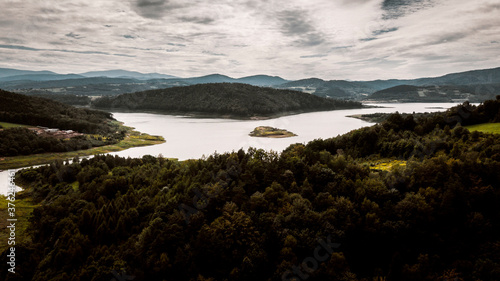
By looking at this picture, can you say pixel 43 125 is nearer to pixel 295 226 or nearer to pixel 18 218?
pixel 18 218

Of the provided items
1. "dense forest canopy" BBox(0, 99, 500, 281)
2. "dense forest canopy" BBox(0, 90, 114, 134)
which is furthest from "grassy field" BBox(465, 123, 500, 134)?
"dense forest canopy" BBox(0, 90, 114, 134)

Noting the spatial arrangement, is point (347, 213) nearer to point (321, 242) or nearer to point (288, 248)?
point (321, 242)

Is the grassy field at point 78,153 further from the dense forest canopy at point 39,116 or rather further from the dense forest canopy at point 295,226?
the dense forest canopy at point 295,226

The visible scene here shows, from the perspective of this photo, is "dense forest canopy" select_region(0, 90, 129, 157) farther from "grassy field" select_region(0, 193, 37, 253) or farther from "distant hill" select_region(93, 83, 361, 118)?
"distant hill" select_region(93, 83, 361, 118)

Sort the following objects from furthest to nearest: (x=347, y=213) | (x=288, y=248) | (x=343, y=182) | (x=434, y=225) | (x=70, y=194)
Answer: (x=70, y=194), (x=343, y=182), (x=347, y=213), (x=434, y=225), (x=288, y=248)

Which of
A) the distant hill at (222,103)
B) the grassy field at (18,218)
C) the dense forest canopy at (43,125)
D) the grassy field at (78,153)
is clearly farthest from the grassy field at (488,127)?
the distant hill at (222,103)

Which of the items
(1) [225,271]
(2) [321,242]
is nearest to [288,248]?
(2) [321,242]

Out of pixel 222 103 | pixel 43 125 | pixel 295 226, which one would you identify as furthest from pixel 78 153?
pixel 222 103
